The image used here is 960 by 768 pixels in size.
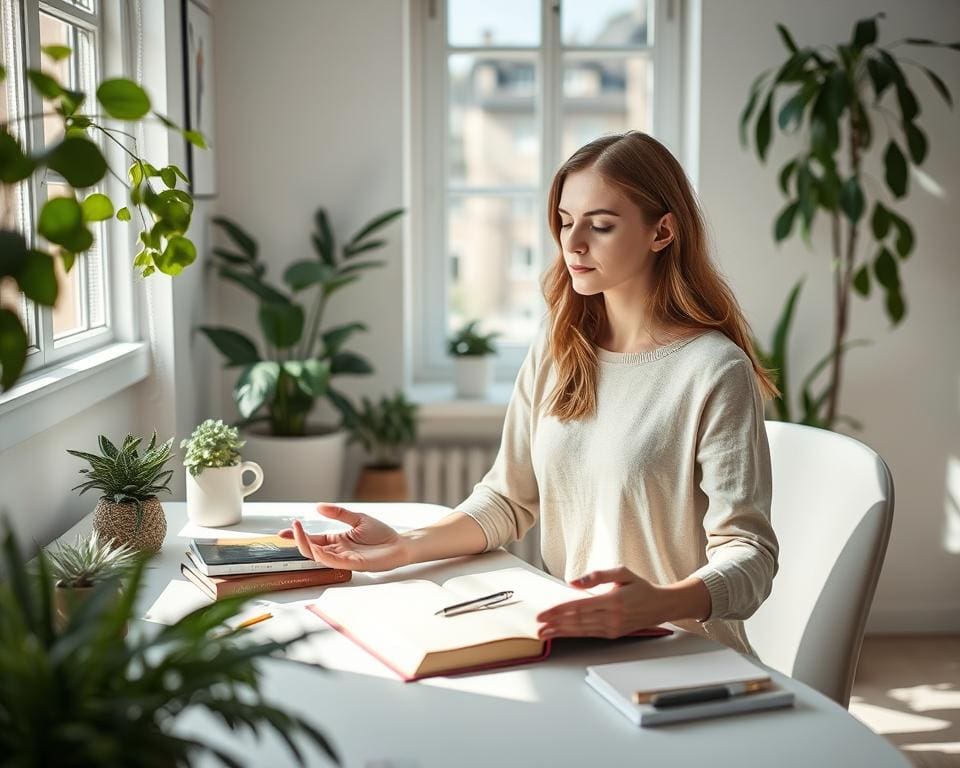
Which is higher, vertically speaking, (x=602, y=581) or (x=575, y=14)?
(x=575, y=14)

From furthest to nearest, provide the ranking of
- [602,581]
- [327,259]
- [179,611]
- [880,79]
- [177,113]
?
1. [327,259]
2. [880,79]
3. [177,113]
4. [179,611]
5. [602,581]

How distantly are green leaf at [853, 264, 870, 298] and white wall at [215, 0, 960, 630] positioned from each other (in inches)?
11.1

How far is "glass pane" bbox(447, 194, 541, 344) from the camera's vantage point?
3.80 m

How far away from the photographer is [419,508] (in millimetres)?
2002

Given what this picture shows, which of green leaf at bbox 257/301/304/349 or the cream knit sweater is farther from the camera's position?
green leaf at bbox 257/301/304/349

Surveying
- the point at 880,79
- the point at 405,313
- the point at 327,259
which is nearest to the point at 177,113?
the point at 327,259

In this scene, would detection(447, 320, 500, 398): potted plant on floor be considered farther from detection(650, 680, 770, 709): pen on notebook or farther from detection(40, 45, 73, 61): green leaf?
detection(40, 45, 73, 61): green leaf

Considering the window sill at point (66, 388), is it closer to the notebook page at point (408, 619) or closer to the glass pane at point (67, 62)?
the glass pane at point (67, 62)

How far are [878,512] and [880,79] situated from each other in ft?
5.99

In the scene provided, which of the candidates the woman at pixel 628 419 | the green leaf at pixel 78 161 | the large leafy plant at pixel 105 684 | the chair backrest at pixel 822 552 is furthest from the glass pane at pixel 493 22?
the large leafy plant at pixel 105 684

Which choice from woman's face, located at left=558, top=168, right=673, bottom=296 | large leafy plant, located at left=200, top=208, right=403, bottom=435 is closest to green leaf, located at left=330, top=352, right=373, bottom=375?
large leafy plant, located at left=200, top=208, right=403, bottom=435

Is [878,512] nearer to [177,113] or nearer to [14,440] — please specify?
[14,440]

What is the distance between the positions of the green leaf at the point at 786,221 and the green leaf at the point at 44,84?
2539 mm

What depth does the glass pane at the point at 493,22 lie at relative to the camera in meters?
3.65
